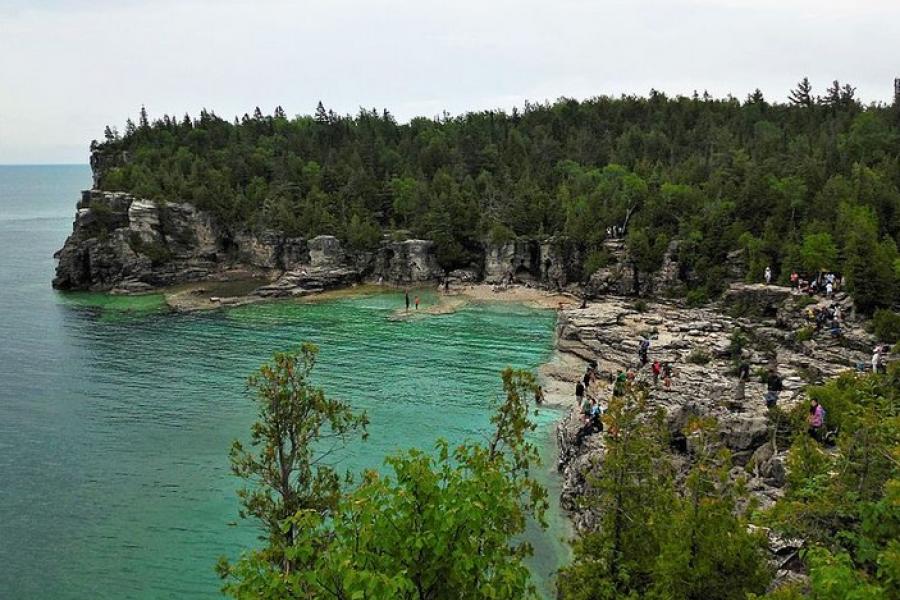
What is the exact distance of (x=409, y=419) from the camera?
143ft

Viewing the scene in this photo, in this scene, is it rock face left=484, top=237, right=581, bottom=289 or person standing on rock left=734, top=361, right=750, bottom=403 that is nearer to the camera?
person standing on rock left=734, top=361, right=750, bottom=403

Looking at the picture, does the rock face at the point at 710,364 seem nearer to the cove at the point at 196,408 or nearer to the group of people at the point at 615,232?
the cove at the point at 196,408

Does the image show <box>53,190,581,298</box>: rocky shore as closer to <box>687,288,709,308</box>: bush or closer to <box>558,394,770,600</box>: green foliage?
<box>687,288,709,308</box>: bush

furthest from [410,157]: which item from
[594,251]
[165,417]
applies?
[165,417]

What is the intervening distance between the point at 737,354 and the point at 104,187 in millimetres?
97038

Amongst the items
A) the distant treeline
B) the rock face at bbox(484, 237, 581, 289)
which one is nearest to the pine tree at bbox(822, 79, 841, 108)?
the distant treeline

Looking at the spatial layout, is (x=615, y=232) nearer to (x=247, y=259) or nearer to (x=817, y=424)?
(x=247, y=259)

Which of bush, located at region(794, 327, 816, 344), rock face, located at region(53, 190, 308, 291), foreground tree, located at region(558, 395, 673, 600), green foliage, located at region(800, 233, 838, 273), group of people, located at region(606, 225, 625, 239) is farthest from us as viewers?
rock face, located at region(53, 190, 308, 291)

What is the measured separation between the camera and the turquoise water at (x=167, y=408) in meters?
28.9

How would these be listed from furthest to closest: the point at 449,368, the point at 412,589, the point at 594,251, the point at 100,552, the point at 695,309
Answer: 1. the point at 594,251
2. the point at 695,309
3. the point at 449,368
4. the point at 100,552
5. the point at 412,589

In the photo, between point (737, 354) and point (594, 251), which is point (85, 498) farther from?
point (594, 251)

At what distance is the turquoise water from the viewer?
2889 centimetres

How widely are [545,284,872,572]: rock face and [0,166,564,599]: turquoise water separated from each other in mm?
3513

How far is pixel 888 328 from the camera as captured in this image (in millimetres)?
44688
